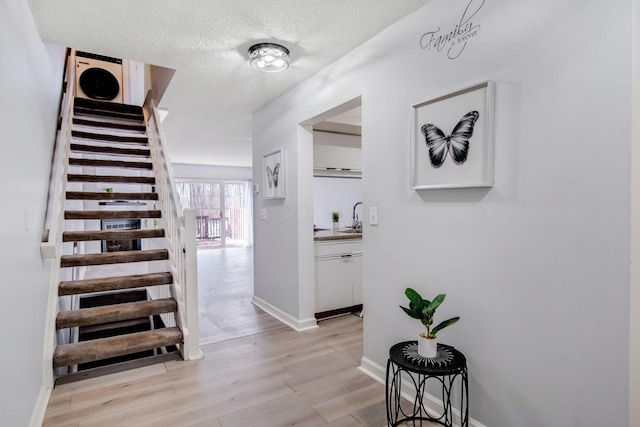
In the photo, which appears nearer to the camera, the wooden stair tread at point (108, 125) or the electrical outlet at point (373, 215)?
the electrical outlet at point (373, 215)

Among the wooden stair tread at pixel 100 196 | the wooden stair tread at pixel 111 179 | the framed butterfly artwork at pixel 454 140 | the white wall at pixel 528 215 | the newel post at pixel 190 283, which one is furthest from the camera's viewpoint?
the wooden stair tread at pixel 111 179

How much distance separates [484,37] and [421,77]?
1.27 ft

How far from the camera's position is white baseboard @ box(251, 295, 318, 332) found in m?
3.32

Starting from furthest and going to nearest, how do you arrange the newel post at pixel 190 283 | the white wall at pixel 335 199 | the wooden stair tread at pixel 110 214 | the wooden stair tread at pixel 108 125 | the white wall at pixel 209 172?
1. the white wall at pixel 209 172
2. the white wall at pixel 335 199
3. the wooden stair tread at pixel 108 125
4. the wooden stair tread at pixel 110 214
5. the newel post at pixel 190 283

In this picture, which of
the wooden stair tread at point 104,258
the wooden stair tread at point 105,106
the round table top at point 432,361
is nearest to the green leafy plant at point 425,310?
the round table top at point 432,361

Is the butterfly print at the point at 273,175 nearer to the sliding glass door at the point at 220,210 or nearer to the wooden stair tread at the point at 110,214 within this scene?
the wooden stair tread at the point at 110,214

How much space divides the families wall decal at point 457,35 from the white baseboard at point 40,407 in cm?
287

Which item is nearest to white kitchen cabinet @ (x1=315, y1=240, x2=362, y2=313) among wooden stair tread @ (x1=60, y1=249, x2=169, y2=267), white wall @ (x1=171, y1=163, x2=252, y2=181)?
wooden stair tread @ (x1=60, y1=249, x2=169, y2=267)

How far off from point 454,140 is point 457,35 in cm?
54

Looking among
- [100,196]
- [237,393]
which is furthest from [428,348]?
[100,196]

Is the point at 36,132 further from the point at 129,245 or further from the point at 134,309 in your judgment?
the point at 129,245

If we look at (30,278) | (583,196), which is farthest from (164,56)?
(583,196)

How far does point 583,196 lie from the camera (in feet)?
4.31

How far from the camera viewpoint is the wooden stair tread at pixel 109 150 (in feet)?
13.3
